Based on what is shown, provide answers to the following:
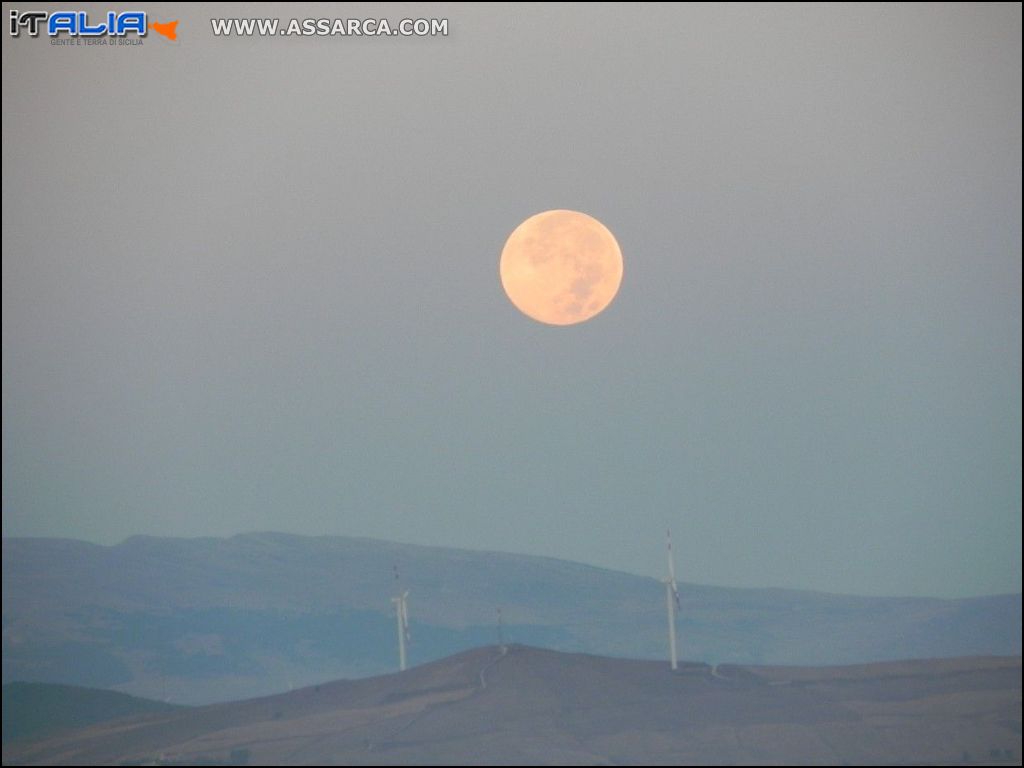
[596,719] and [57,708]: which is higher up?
[57,708]

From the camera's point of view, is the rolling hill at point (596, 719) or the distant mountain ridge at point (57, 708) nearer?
the rolling hill at point (596, 719)

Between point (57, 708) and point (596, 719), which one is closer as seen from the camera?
point (596, 719)

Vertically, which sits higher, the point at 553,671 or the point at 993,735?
the point at 553,671

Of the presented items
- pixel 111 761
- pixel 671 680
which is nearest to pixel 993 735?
pixel 671 680

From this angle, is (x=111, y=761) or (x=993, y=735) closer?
(x=993, y=735)

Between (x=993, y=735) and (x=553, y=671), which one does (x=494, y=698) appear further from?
(x=993, y=735)

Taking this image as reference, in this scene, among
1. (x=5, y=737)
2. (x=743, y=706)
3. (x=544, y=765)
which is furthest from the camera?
(x=5, y=737)

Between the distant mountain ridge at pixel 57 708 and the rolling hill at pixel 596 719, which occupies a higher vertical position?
the distant mountain ridge at pixel 57 708

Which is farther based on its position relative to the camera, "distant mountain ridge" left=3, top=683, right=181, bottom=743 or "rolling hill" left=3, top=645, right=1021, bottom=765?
"distant mountain ridge" left=3, top=683, right=181, bottom=743
